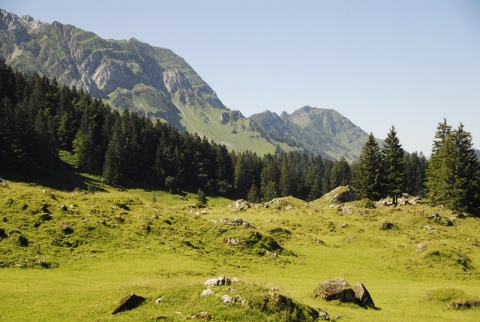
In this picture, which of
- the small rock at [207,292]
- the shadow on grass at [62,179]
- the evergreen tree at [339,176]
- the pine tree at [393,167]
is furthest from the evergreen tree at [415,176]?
the small rock at [207,292]

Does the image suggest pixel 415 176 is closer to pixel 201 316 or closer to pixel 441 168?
pixel 441 168

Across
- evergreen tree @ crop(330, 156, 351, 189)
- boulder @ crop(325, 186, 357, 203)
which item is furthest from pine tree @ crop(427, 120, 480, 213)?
evergreen tree @ crop(330, 156, 351, 189)

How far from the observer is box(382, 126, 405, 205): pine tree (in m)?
84.6

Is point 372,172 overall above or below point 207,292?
above

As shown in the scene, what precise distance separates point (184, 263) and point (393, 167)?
221ft

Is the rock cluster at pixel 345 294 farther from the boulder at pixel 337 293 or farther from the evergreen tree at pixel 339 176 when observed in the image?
the evergreen tree at pixel 339 176

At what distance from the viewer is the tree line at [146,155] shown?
86.6 metres

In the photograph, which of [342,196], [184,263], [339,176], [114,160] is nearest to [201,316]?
[184,263]

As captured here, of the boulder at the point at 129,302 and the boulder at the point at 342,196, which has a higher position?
the boulder at the point at 342,196

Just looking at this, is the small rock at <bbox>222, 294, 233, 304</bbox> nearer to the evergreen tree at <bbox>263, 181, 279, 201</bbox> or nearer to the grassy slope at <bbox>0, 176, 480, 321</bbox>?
the grassy slope at <bbox>0, 176, 480, 321</bbox>

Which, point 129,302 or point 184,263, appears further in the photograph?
point 184,263

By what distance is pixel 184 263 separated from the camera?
32.5m

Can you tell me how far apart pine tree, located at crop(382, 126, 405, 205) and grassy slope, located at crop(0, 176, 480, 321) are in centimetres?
2784

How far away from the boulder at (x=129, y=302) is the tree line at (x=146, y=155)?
7115 centimetres
